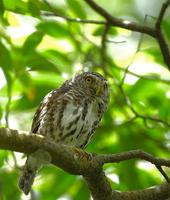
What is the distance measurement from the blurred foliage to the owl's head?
0.12 meters

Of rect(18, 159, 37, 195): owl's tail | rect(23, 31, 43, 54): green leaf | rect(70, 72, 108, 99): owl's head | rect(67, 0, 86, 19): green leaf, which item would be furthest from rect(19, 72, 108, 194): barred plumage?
rect(67, 0, 86, 19): green leaf

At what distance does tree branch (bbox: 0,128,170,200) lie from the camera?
13.5 feet

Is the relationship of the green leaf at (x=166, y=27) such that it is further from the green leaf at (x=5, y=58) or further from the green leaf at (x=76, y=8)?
the green leaf at (x=5, y=58)

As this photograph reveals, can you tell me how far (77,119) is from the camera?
243 inches

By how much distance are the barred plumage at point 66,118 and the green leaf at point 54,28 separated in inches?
22.3

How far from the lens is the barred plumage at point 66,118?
6.18 metres

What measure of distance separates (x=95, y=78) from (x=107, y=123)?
1.66 ft

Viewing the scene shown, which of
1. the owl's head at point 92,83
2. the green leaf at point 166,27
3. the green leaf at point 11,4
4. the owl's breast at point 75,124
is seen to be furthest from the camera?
the owl's head at point 92,83

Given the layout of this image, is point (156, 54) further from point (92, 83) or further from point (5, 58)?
point (5, 58)

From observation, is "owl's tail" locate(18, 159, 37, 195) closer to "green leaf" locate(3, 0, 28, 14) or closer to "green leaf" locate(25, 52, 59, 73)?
"green leaf" locate(25, 52, 59, 73)

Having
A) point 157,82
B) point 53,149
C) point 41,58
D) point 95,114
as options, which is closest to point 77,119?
point 95,114

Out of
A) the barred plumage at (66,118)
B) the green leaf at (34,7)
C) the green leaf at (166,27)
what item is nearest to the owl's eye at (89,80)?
the barred plumage at (66,118)

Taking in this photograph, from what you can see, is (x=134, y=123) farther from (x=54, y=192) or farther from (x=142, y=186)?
(x=54, y=192)

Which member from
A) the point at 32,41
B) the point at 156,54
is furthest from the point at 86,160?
the point at 156,54
